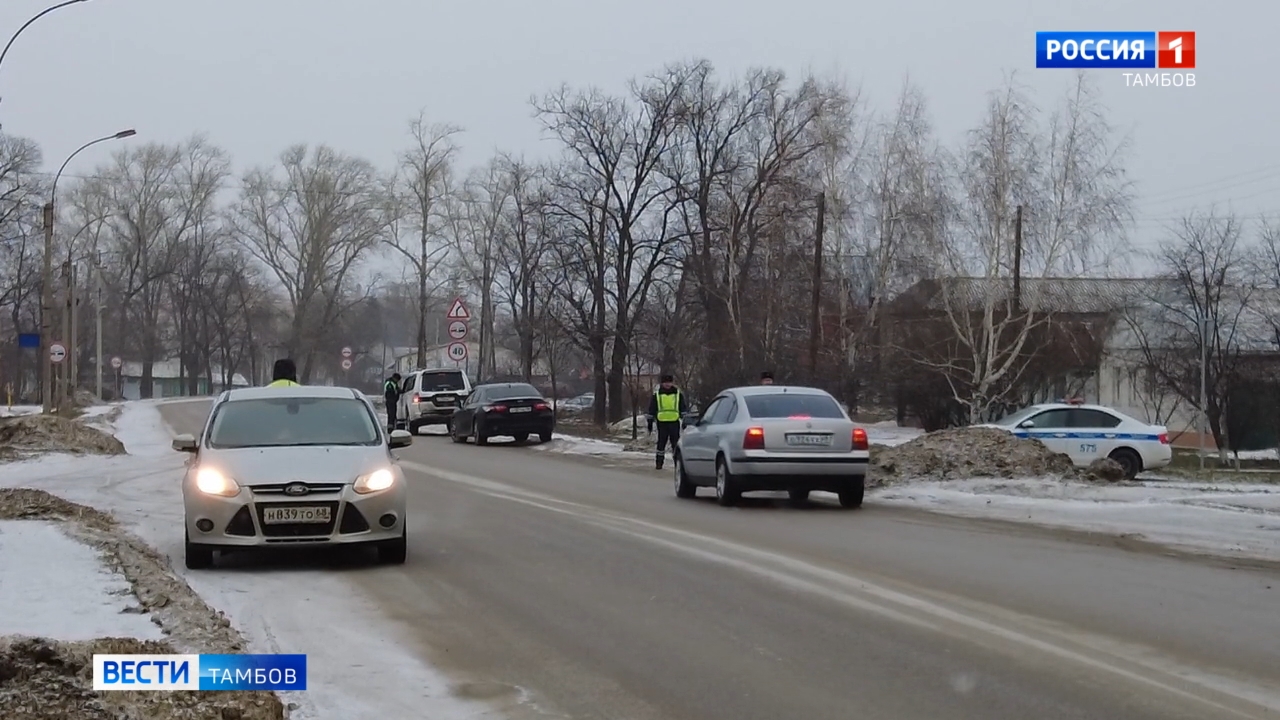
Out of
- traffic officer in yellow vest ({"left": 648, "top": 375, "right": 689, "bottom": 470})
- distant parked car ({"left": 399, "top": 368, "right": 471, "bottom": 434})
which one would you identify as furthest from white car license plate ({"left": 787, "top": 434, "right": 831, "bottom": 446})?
distant parked car ({"left": 399, "top": 368, "right": 471, "bottom": 434})

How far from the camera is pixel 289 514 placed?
11062mm

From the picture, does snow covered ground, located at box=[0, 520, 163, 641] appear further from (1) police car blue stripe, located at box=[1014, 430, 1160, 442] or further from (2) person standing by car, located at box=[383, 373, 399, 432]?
(2) person standing by car, located at box=[383, 373, 399, 432]

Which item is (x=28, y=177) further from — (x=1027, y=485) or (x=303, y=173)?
(x=1027, y=485)

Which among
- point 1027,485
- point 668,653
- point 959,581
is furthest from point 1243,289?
point 668,653

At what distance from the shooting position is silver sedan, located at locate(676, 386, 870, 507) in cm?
1706

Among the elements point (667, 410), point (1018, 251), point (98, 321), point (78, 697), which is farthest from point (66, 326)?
point (78, 697)

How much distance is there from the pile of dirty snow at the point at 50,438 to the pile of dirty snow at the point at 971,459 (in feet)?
53.0

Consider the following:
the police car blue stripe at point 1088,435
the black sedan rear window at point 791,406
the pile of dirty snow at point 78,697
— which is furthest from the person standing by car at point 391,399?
the pile of dirty snow at point 78,697

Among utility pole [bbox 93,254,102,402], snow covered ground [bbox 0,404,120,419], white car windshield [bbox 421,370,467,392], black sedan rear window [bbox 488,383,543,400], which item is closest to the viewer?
black sedan rear window [bbox 488,383,543,400]

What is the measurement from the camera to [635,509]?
17297mm

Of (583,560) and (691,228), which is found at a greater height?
(691,228)

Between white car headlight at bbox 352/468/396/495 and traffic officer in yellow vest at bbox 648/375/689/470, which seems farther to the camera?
traffic officer in yellow vest at bbox 648/375/689/470

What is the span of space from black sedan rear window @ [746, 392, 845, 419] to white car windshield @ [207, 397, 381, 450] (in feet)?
20.6

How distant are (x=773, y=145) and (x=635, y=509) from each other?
33128 mm
